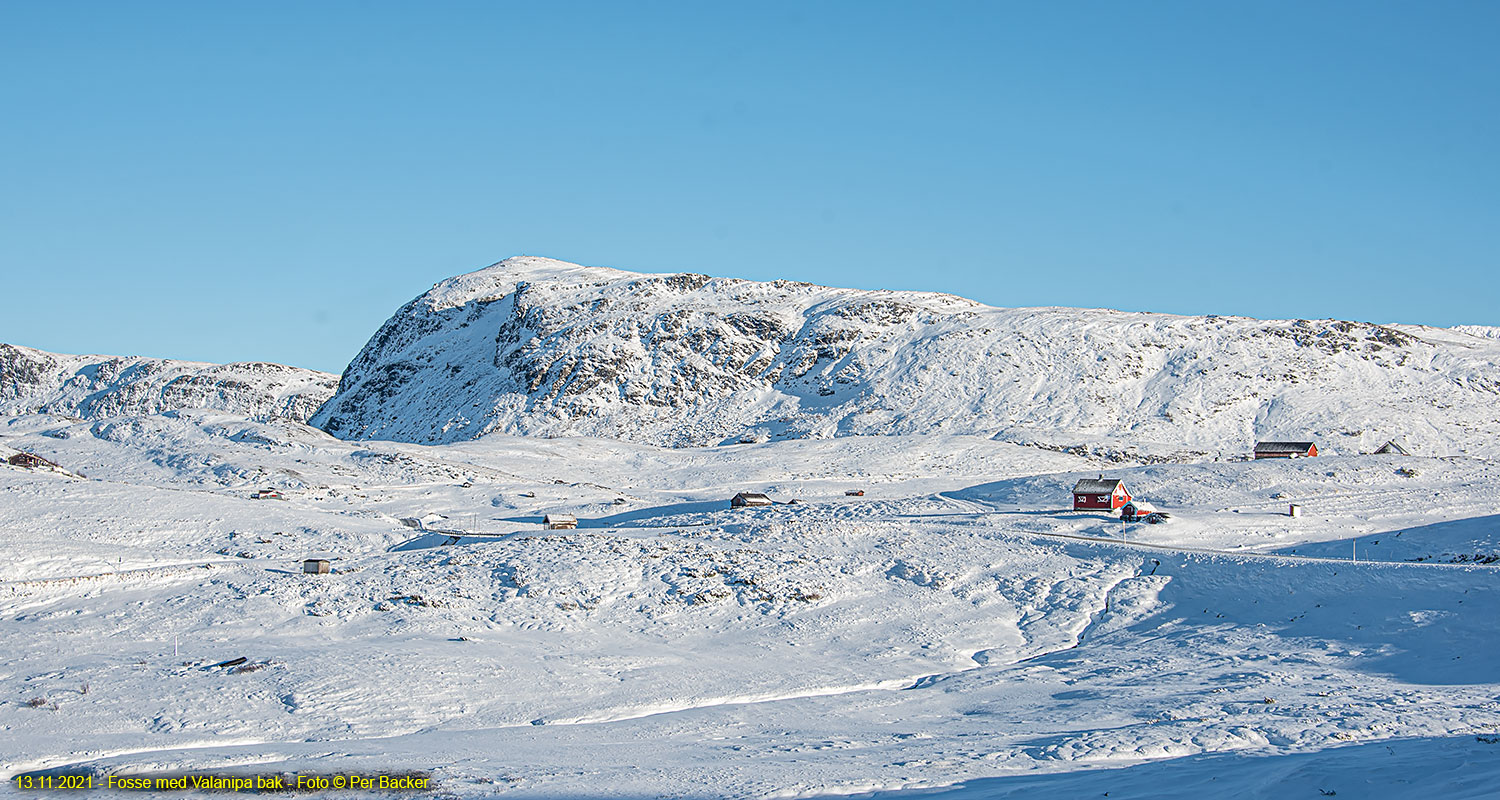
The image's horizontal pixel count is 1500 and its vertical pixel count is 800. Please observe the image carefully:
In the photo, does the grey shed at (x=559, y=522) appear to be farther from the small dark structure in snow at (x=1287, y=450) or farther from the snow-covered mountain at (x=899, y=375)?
the snow-covered mountain at (x=899, y=375)

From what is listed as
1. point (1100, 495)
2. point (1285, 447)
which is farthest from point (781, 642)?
point (1285, 447)

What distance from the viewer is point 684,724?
2417 cm

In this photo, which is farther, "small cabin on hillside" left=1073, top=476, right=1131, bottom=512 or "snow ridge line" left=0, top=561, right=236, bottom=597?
"small cabin on hillside" left=1073, top=476, right=1131, bottom=512

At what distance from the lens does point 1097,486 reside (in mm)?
58438

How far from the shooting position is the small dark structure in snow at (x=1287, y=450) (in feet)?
269

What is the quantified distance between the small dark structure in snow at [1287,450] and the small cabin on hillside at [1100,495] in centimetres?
3055

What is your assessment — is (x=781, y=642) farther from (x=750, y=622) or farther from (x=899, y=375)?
(x=899, y=375)

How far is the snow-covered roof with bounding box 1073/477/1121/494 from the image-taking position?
5788cm

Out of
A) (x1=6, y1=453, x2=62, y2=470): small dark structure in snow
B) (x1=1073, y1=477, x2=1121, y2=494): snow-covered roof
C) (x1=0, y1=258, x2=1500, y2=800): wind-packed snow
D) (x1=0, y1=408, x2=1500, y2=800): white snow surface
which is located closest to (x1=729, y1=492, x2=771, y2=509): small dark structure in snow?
(x1=0, y1=258, x2=1500, y2=800): wind-packed snow

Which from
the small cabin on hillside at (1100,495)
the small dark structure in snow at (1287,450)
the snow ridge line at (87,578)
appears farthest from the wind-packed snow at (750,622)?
the small dark structure in snow at (1287,450)

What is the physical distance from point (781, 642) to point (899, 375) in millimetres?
96570

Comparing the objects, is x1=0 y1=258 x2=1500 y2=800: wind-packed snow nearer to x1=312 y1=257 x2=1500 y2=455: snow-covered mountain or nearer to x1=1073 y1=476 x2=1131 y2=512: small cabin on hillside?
x1=1073 y1=476 x2=1131 y2=512: small cabin on hillside

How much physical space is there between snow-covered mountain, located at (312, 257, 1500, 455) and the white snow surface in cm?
4975

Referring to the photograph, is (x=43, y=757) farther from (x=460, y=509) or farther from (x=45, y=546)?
(x=460, y=509)
